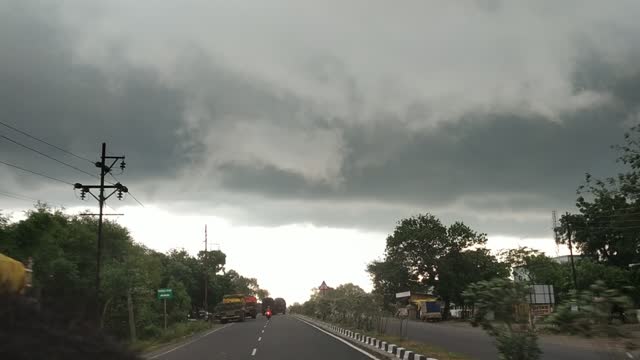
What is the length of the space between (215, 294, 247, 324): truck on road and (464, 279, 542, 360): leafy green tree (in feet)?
200

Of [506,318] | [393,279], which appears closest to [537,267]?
[393,279]

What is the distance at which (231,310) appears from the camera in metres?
69.1

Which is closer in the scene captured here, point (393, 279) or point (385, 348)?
point (385, 348)

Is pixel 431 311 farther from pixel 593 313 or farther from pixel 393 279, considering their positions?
pixel 593 313

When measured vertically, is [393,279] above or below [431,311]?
above

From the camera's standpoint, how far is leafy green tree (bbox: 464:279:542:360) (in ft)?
33.5

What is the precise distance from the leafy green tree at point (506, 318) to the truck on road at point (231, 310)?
6099cm

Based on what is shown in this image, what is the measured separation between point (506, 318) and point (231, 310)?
202 ft

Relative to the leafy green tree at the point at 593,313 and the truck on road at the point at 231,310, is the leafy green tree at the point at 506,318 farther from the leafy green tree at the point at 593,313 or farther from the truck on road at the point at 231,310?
the truck on road at the point at 231,310

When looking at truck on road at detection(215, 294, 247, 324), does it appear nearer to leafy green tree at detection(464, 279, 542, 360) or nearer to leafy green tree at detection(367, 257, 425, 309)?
leafy green tree at detection(367, 257, 425, 309)

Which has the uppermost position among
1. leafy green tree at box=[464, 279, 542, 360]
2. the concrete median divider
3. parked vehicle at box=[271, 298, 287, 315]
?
leafy green tree at box=[464, 279, 542, 360]

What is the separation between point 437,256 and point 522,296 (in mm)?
70362

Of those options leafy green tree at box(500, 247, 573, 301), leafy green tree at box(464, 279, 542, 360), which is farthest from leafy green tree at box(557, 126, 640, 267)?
leafy green tree at box(464, 279, 542, 360)

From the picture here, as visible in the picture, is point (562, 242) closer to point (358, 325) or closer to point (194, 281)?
point (358, 325)
